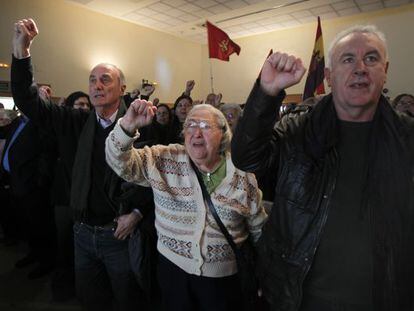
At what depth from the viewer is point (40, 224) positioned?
296cm

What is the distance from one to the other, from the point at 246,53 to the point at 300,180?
882 centimetres

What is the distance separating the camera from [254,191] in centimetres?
151

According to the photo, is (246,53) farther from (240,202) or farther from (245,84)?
(240,202)

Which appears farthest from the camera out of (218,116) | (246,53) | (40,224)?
(246,53)

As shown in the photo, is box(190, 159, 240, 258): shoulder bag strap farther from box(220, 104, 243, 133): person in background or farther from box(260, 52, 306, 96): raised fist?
box(220, 104, 243, 133): person in background

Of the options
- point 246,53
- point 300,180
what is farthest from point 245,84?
point 300,180

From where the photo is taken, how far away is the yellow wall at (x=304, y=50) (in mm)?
6887

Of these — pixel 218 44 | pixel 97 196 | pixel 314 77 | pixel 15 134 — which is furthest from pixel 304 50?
pixel 97 196

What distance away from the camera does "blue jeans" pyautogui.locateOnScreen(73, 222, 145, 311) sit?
1.74 meters

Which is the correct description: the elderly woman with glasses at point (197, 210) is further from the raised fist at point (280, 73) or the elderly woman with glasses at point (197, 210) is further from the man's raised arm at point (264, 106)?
the raised fist at point (280, 73)

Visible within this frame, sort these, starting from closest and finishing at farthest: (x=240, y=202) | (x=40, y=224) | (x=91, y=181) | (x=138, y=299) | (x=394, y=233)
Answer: (x=394, y=233) → (x=240, y=202) → (x=91, y=181) → (x=138, y=299) → (x=40, y=224)

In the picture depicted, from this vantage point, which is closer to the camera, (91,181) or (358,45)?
(358,45)

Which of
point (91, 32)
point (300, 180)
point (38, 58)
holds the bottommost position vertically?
point (300, 180)

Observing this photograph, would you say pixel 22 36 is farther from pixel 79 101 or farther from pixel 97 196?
pixel 79 101
